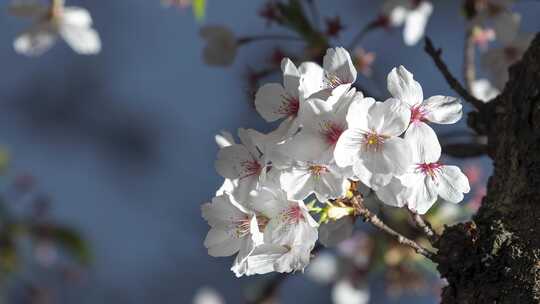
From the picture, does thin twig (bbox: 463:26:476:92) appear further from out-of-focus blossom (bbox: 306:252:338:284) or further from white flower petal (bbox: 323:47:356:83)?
out-of-focus blossom (bbox: 306:252:338:284)

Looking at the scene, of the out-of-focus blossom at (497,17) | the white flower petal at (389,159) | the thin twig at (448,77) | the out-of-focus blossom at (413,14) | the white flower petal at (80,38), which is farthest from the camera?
the white flower petal at (80,38)

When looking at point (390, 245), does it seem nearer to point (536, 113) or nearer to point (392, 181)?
point (536, 113)

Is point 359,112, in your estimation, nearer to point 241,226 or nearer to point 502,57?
point 241,226

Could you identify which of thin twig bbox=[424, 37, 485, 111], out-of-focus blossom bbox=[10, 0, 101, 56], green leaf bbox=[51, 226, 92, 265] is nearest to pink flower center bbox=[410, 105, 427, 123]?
thin twig bbox=[424, 37, 485, 111]

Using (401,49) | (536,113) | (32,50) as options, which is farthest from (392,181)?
(401,49)

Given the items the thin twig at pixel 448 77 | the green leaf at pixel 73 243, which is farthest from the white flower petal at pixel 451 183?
the green leaf at pixel 73 243

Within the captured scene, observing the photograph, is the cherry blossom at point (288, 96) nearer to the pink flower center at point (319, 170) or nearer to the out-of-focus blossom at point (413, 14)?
the pink flower center at point (319, 170)
